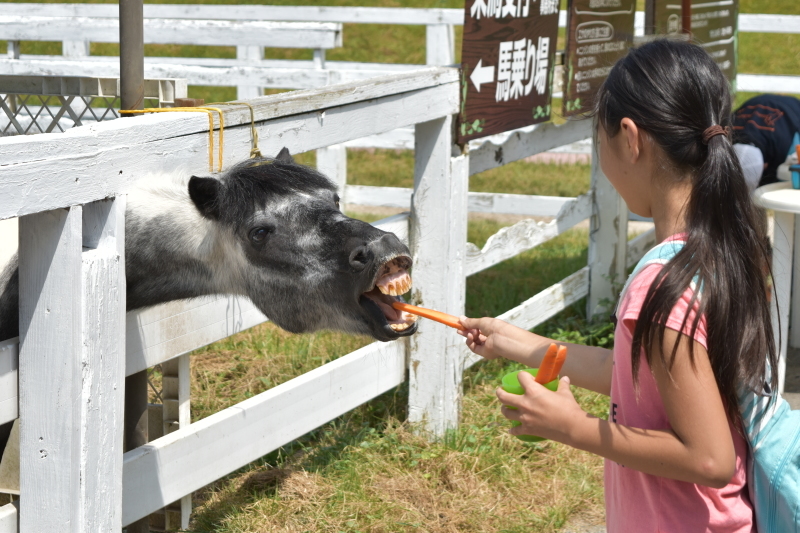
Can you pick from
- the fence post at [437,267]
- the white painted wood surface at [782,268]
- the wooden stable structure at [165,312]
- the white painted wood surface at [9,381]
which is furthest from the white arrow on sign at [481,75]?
the white painted wood surface at [9,381]

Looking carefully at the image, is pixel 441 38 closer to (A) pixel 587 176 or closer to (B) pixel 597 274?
(A) pixel 587 176

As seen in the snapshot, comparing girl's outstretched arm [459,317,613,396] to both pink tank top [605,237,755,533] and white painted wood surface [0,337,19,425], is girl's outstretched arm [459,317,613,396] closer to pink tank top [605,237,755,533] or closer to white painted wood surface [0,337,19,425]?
pink tank top [605,237,755,533]

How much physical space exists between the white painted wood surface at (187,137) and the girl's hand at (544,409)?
97cm

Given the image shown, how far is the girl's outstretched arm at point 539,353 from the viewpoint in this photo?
2.05 metres

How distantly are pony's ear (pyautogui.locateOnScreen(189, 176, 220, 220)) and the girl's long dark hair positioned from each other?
975 millimetres

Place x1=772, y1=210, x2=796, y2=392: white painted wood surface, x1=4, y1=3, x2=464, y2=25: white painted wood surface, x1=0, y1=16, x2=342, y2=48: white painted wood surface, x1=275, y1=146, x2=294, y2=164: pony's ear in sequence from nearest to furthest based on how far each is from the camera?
1. x1=275, y1=146, x2=294, y2=164: pony's ear
2. x1=772, y1=210, x2=796, y2=392: white painted wood surface
3. x1=0, y1=16, x2=342, y2=48: white painted wood surface
4. x1=4, y1=3, x2=464, y2=25: white painted wood surface

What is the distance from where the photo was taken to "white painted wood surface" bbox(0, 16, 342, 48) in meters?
7.32

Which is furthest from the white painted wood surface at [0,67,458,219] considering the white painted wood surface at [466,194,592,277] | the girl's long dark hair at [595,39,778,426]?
the girl's long dark hair at [595,39,778,426]

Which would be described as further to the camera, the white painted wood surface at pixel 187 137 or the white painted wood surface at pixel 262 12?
the white painted wood surface at pixel 262 12

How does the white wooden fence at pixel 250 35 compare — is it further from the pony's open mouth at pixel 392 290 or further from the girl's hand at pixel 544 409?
the girl's hand at pixel 544 409

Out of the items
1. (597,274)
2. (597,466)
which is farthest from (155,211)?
(597,274)

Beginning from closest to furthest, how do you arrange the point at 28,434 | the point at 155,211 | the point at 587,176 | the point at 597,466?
the point at 28,434 < the point at 155,211 < the point at 597,466 < the point at 587,176

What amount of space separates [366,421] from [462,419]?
0.44 m

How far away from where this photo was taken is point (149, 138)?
2068mm
